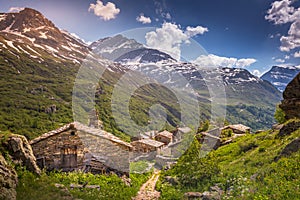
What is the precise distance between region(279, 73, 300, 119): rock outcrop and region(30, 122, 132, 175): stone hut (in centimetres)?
1844

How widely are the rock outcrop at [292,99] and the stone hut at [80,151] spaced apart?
18.4 meters

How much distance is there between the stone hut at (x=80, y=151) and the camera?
17.8 m

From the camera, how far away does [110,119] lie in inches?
7623

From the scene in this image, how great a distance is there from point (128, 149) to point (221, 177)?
26.9ft

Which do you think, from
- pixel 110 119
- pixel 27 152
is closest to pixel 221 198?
pixel 27 152

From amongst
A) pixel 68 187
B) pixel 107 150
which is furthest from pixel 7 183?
pixel 107 150

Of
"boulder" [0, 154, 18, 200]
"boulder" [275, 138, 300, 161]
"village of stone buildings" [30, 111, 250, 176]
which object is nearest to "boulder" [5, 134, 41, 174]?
"boulder" [0, 154, 18, 200]

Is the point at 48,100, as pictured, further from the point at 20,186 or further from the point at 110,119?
the point at 20,186

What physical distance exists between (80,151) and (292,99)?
22745 mm

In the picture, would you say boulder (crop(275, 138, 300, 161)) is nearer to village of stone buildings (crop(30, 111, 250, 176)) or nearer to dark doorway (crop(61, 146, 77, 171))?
village of stone buildings (crop(30, 111, 250, 176))

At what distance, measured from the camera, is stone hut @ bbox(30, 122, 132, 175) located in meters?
17.8

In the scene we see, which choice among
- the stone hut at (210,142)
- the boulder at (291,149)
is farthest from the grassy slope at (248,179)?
the stone hut at (210,142)

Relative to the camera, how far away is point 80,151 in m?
19.0

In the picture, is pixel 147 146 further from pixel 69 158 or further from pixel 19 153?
pixel 19 153
